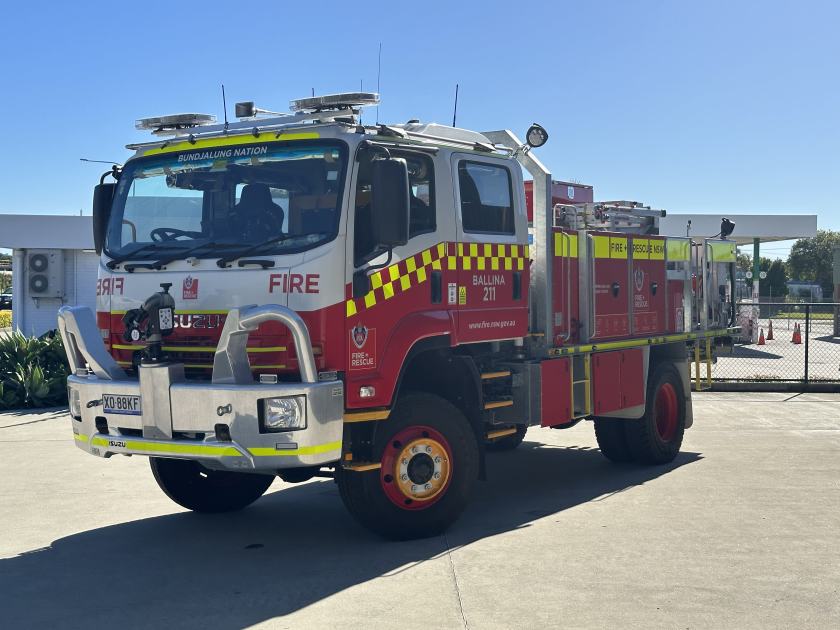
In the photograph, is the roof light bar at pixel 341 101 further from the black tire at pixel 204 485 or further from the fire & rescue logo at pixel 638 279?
the fire & rescue logo at pixel 638 279

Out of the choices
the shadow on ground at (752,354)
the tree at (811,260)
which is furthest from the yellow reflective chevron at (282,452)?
the tree at (811,260)

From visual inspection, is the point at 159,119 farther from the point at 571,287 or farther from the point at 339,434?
the point at 571,287

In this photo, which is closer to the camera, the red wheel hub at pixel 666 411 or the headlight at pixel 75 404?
the headlight at pixel 75 404

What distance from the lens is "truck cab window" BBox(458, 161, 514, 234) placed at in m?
7.65

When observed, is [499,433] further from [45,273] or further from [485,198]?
[45,273]

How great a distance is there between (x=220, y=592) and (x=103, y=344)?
2.06 meters

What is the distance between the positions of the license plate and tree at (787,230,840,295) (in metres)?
84.7

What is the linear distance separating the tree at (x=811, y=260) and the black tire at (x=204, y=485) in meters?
83.0

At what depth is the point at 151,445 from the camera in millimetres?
6496

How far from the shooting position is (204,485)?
326 inches

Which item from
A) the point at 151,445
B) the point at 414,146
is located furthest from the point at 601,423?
the point at 151,445

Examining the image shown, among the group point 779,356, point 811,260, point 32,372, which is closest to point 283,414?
point 32,372

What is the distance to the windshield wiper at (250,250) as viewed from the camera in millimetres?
6559

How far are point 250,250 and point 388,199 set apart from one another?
3.17ft
